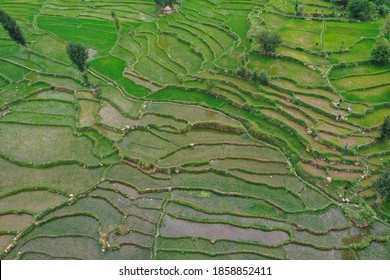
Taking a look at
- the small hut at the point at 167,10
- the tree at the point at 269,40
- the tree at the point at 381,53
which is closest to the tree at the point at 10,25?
the small hut at the point at 167,10

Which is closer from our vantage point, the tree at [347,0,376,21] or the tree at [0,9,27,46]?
the tree at [0,9,27,46]

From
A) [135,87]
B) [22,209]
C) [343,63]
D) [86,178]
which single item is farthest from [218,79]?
[22,209]

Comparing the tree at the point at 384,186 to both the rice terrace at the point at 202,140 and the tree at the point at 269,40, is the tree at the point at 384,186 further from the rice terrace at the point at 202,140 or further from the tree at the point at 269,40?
the tree at the point at 269,40

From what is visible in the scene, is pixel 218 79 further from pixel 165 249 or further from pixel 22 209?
pixel 22 209

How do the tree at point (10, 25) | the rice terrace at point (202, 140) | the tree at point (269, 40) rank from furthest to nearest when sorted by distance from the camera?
the tree at point (10, 25) < the tree at point (269, 40) < the rice terrace at point (202, 140)

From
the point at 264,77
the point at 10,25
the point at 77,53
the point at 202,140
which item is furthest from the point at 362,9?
the point at 10,25

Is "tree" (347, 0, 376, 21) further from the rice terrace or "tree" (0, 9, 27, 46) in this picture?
"tree" (0, 9, 27, 46)

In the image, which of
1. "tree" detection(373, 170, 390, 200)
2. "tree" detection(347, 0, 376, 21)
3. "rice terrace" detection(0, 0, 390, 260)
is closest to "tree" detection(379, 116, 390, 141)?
"rice terrace" detection(0, 0, 390, 260)
